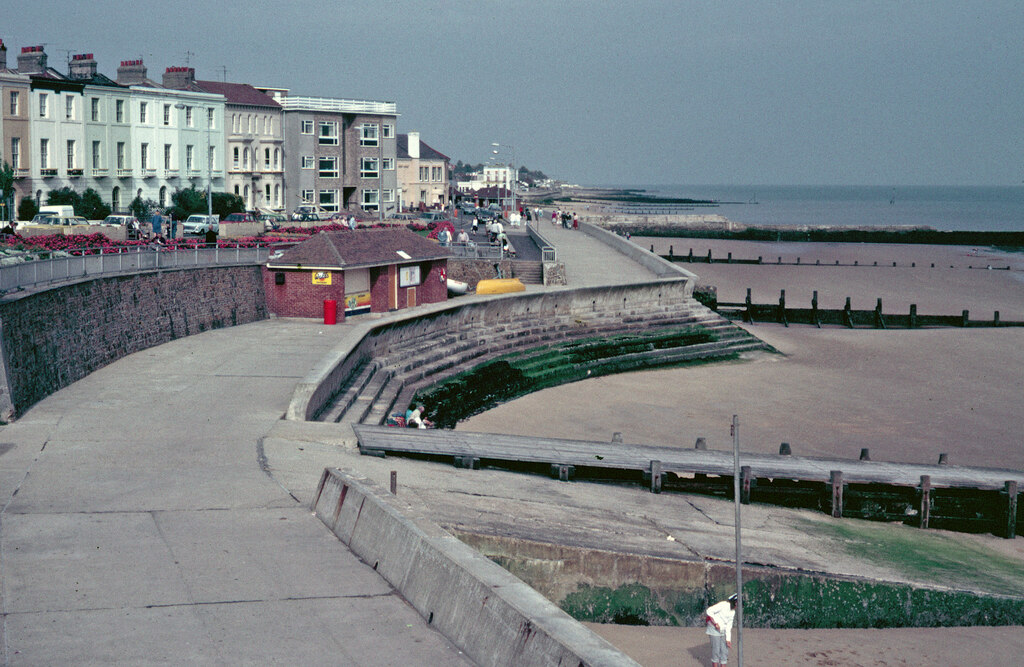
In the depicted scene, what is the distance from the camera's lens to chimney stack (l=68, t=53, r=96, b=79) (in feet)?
186

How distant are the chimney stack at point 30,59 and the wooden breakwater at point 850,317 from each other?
117 feet

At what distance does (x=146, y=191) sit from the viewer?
61.9 m

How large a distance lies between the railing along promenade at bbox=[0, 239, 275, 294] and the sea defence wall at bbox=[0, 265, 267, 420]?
1.05ft

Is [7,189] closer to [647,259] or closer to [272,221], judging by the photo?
[272,221]

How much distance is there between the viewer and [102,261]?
25.2 m

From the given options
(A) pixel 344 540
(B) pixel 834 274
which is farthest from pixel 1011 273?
(A) pixel 344 540

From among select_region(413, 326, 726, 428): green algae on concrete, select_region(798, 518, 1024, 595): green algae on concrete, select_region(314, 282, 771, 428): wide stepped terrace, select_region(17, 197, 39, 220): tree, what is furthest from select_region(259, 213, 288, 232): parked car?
select_region(798, 518, 1024, 595): green algae on concrete

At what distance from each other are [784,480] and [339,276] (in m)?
17.5

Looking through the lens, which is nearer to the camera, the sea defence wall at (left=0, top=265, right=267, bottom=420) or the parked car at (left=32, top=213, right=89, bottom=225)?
the sea defence wall at (left=0, top=265, right=267, bottom=420)

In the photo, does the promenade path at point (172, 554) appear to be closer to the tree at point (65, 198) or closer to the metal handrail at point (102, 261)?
the metal handrail at point (102, 261)

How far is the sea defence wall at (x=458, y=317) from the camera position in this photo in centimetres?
2102

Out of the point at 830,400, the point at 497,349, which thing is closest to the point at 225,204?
the point at 497,349

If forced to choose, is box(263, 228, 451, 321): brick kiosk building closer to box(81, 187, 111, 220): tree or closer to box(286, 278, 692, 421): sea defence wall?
box(286, 278, 692, 421): sea defence wall

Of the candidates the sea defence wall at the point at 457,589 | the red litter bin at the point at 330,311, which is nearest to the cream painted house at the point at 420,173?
the red litter bin at the point at 330,311
